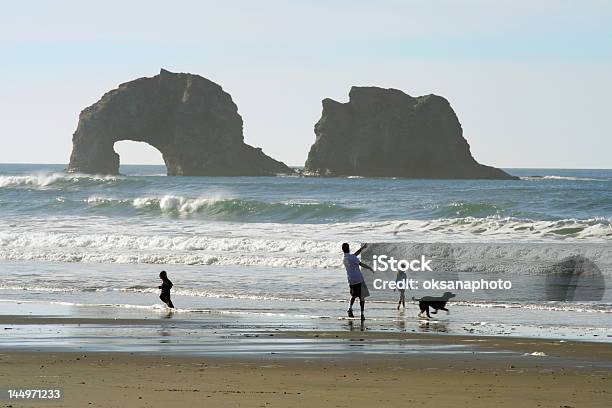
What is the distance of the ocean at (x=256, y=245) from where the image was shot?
58.1ft

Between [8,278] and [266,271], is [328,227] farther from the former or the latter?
[8,278]

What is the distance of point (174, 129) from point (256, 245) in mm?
125935

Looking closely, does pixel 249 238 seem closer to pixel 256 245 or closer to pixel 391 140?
pixel 256 245

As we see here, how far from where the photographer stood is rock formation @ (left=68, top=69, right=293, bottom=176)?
501 ft

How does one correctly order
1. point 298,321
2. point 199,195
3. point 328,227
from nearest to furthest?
point 298,321, point 328,227, point 199,195

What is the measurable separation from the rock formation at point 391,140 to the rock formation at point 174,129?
10804 mm

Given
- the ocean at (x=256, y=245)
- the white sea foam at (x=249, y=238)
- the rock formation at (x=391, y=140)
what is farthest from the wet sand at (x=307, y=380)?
the rock formation at (x=391, y=140)

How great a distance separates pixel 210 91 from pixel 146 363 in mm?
149770

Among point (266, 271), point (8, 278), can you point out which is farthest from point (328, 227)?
point (8, 278)

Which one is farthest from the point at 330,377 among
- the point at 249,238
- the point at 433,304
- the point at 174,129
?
the point at 174,129

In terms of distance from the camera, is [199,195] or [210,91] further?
[210,91]

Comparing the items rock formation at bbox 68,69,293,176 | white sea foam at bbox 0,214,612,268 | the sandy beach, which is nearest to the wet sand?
the sandy beach

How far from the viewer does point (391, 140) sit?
15262cm

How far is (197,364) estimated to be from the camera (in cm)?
1092
